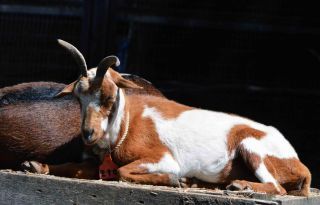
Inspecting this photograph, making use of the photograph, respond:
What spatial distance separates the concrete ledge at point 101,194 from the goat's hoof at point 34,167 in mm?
219

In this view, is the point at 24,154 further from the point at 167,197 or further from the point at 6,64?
the point at 6,64

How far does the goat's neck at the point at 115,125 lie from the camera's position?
22.9ft

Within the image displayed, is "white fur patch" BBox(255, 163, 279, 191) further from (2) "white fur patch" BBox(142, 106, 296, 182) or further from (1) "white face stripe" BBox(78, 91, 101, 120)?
(1) "white face stripe" BBox(78, 91, 101, 120)

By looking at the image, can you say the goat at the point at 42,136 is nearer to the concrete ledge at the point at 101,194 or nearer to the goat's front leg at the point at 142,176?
the goat's front leg at the point at 142,176

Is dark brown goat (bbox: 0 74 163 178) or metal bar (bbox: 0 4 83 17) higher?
metal bar (bbox: 0 4 83 17)

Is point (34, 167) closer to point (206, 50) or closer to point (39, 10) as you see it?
point (39, 10)

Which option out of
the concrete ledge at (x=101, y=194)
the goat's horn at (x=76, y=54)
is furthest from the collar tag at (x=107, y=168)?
the goat's horn at (x=76, y=54)

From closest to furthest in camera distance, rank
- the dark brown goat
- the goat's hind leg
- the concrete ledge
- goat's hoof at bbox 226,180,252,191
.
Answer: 1. the concrete ledge
2. goat's hoof at bbox 226,180,252,191
3. the goat's hind leg
4. the dark brown goat

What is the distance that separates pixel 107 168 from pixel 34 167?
1.65ft

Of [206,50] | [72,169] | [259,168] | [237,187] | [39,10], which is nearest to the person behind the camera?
[237,187]

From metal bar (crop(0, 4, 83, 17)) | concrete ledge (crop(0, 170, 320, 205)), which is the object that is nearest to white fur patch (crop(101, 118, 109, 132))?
concrete ledge (crop(0, 170, 320, 205))

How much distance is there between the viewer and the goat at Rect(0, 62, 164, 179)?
7070mm

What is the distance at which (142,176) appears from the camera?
271 inches

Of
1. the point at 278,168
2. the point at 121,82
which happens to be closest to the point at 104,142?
the point at 121,82
